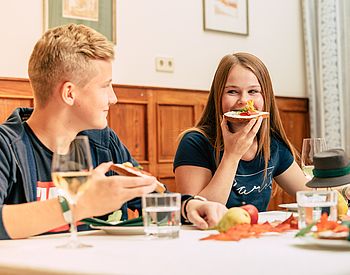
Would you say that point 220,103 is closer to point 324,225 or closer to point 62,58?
point 62,58

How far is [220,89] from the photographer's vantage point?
2582mm

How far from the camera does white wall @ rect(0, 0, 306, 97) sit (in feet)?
12.8

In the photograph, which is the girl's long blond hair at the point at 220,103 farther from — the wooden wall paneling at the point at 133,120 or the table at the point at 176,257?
the wooden wall paneling at the point at 133,120

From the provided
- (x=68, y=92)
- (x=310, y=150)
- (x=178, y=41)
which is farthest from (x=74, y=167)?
(x=178, y=41)

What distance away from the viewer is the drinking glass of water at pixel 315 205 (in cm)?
145

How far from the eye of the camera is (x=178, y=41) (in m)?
4.61

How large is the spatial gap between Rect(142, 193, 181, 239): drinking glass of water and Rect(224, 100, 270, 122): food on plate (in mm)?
1063

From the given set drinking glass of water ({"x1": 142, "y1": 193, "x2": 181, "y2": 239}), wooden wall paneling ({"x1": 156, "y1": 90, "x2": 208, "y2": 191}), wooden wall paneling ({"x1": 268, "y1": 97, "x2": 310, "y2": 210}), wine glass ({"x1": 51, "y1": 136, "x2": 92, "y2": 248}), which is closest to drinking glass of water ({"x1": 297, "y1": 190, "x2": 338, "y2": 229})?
drinking glass of water ({"x1": 142, "y1": 193, "x2": 181, "y2": 239})

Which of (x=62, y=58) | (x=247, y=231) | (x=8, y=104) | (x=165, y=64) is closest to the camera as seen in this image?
(x=247, y=231)

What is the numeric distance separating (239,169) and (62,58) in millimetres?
909

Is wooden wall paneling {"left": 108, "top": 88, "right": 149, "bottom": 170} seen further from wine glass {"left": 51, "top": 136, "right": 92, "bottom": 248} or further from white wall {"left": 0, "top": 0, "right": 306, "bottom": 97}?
wine glass {"left": 51, "top": 136, "right": 92, "bottom": 248}

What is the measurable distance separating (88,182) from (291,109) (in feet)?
13.6

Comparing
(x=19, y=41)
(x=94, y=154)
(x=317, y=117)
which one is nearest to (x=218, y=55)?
(x=317, y=117)

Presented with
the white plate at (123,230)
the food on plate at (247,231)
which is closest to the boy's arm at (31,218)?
the white plate at (123,230)
